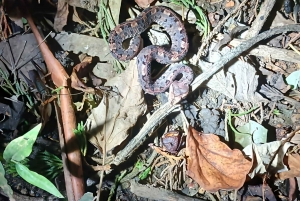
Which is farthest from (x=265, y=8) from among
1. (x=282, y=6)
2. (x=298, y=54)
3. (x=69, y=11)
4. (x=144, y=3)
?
(x=69, y=11)

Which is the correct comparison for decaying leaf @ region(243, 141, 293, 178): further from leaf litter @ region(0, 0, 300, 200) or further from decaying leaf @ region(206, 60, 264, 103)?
decaying leaf @ region(206, 60, 264, 103)

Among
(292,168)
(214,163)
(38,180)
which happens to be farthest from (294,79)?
(38,180)

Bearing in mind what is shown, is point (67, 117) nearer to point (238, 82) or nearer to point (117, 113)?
point (117, 113)

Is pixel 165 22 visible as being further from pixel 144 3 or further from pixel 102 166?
pixel 102 166

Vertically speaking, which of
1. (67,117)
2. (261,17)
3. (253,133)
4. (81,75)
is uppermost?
(261,17)

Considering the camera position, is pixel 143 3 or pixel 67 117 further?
pixel 143 3

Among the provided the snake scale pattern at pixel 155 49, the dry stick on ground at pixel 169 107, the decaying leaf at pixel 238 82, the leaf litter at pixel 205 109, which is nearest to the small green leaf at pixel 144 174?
the leaf litter at pixel 205 109

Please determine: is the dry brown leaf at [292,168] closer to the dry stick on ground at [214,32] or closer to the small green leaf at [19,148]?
the dry stick on ground at [214,32]

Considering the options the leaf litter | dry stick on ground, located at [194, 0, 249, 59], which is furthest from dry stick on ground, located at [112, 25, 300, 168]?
dry stick on ground, located at [194, 0, 249, 59]
